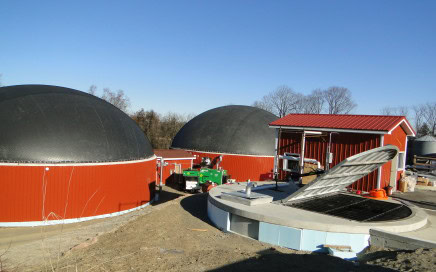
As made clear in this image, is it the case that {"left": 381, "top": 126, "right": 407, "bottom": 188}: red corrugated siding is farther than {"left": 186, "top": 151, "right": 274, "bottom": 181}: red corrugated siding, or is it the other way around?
{"left": 186, "top": 151, "right": 274, "bottom": 181}: red corrugated siding

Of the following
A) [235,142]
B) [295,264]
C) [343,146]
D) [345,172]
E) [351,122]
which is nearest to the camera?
[295,264]

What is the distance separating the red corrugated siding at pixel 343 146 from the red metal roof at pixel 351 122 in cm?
51

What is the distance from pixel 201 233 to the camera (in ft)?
39.1

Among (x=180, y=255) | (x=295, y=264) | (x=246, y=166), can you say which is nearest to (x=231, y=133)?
(x=246, y=166)

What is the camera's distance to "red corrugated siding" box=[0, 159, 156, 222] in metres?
15.9

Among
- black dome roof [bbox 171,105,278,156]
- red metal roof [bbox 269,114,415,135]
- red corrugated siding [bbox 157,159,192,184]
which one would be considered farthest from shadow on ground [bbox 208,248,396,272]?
black dome roof [bbox 171,105,278,156]

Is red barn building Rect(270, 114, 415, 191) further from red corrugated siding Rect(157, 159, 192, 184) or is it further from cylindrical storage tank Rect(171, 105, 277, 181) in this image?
red corrugated siding Rect(157, 159, 192, 184)

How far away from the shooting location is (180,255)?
30.1 ft

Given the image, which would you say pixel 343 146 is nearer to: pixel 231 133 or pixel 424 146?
pixel 231 133

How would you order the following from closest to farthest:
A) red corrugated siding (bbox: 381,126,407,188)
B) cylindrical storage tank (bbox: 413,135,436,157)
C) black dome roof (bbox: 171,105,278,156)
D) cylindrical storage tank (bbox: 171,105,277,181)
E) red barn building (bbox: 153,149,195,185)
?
1. red corrugated siding (bbox: 381,126,407,188)
2. red barn building (bbox: 153,149,195,185)
3. cylindrical storage tank (bbox: 171,105,277,181)
4. black dome roof (bbox: 171,105,278,156)
5. cylindrical storage tank (bbox: 413,135,436,157)

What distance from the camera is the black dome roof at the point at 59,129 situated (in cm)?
1639

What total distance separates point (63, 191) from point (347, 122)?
627 inches

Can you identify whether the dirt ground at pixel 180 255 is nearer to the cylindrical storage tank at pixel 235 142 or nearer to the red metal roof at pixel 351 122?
the red metal roof at pixel 351 122

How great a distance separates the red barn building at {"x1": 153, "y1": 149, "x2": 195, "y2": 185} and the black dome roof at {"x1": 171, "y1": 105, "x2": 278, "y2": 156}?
123 inches
